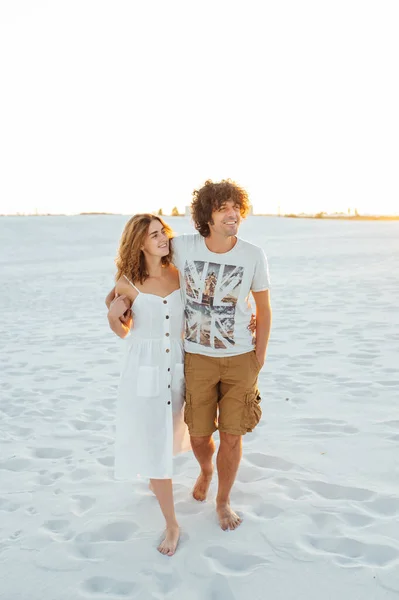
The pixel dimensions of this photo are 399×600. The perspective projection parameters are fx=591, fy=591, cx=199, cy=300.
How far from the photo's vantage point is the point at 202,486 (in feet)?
11.3

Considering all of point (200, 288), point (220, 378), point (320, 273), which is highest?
point (200, 288)

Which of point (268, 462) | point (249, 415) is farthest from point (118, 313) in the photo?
point (268, 462)

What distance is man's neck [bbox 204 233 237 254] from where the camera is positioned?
3043 millimetres

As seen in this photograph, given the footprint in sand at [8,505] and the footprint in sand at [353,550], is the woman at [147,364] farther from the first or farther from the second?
the footprint in sand at [8,505]

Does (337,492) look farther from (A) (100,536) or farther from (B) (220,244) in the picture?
(B) (220,244)

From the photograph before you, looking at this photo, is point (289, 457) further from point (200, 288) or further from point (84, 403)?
point (84, 403)

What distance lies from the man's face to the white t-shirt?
0.38 ft

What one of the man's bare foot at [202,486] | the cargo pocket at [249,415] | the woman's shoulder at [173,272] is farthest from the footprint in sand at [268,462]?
the woman's shoulder at [173,272]

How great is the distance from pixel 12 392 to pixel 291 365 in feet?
8.88

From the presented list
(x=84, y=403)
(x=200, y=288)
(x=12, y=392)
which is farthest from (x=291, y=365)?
(x=200, y=288)

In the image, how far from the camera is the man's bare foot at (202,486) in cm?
342

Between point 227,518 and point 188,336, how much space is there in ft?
3.23

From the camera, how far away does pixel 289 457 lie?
3.88m

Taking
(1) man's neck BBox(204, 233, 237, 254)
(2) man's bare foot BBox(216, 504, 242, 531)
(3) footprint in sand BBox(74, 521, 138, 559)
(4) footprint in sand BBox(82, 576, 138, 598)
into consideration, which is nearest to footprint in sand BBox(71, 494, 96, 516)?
(3) footprint in sand BBox(74, 521, 138, 559)
